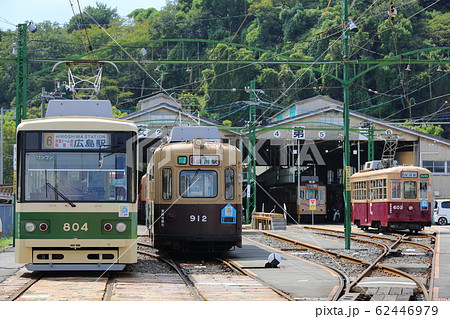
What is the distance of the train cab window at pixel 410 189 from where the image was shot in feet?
104

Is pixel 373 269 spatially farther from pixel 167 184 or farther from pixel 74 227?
pixel 74 227

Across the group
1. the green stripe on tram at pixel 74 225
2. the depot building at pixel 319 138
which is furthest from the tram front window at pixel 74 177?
the depot building at pixel 319 138

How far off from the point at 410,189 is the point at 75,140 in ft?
68.6

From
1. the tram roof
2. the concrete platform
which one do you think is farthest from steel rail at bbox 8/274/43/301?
the concrete platform

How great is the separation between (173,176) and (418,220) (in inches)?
640

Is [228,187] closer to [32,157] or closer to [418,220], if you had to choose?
[32,157]

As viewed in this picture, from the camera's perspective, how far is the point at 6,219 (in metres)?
27.8

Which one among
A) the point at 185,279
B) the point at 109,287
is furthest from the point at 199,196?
the point at 109,287

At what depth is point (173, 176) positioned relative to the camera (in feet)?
60.6

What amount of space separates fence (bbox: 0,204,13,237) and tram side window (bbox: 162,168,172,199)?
10.0m

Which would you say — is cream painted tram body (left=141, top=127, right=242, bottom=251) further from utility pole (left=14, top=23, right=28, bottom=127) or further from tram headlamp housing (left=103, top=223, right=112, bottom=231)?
utility pole (left=14, top=23, right=28, bottom=127)

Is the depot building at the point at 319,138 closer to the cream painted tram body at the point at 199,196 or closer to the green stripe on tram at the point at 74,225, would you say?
the cream painted tram body at the point at 199,196

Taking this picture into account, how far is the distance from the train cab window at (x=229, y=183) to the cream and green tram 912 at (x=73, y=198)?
16.3ft

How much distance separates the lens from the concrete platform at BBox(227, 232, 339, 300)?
1204 cm
